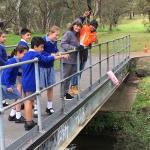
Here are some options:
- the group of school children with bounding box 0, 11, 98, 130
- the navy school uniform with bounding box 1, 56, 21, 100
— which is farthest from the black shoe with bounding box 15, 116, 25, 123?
the navy school uniform with bounding box 1, 56, 21, 100

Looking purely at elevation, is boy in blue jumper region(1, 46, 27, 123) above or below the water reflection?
above

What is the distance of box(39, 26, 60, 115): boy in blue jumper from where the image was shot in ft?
25.4

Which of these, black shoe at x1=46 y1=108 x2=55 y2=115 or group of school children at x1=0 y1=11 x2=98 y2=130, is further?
black shoe at x1=46 y1=108 x2=55 y2=115

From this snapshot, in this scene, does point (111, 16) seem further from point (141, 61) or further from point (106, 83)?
point (106, 83)

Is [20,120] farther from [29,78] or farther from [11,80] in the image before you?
[11,80]

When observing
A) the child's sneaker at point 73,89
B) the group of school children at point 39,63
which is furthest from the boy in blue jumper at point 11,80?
the child's sneaker at point 73,89

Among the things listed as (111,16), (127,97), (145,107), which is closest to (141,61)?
(127,97)

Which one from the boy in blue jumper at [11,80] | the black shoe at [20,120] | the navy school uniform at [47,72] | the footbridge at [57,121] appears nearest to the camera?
the footbridge at [57,121]

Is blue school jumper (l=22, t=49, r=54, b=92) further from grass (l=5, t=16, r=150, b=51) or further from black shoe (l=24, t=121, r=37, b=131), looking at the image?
grass (l=5, t=16, r=150, b=51)

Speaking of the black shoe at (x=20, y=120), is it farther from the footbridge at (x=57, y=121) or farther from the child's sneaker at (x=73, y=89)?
the child's sneaker at (x=73, y=89)

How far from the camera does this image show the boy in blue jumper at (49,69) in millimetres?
7742

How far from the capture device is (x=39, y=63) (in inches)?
297

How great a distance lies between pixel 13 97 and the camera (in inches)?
262

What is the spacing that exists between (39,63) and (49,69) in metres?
0.37
